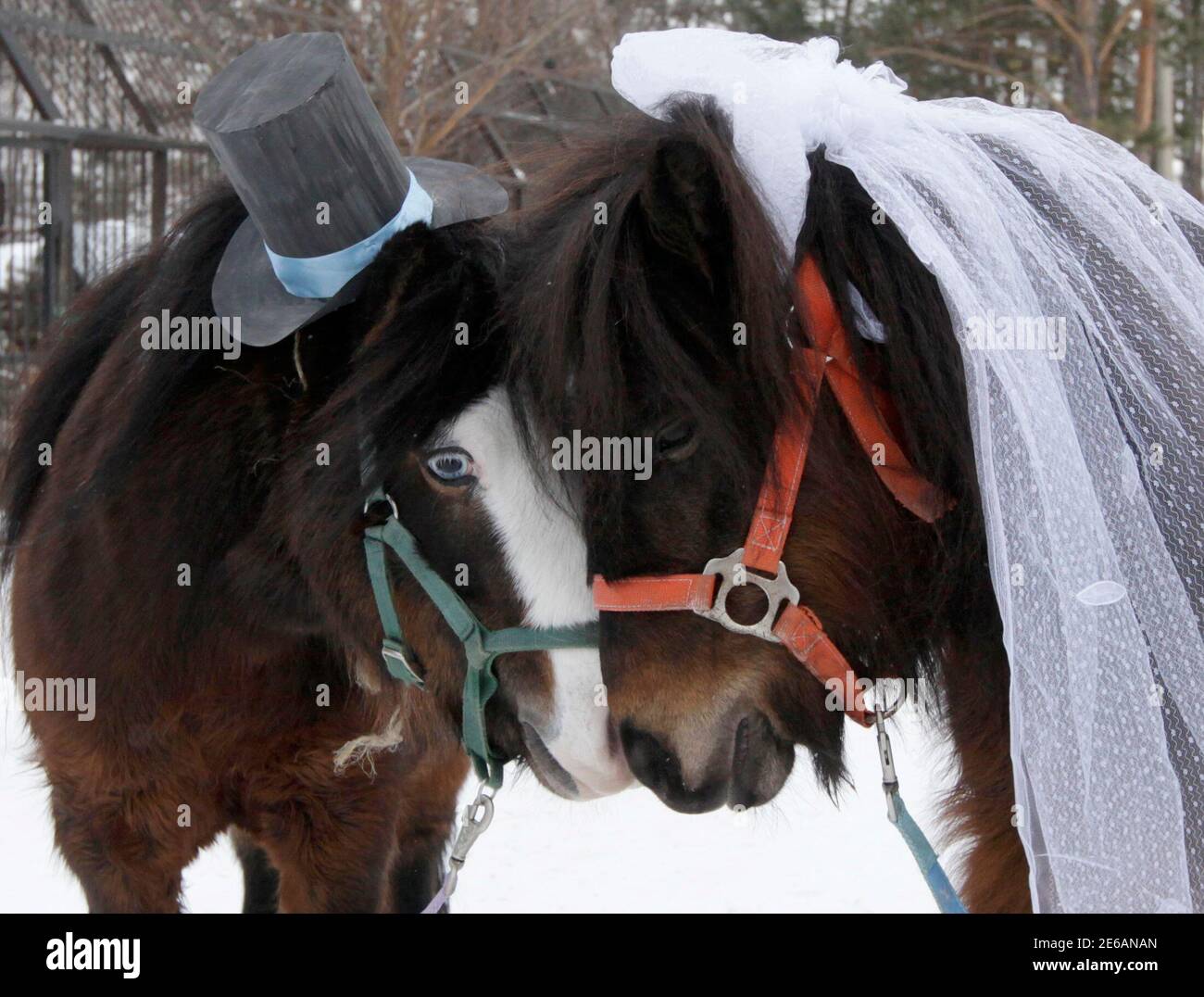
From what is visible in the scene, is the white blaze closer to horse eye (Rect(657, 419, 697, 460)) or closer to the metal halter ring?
horse eye (Rect(657, 419, 697, 460))

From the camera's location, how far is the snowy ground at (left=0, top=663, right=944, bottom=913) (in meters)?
3.86

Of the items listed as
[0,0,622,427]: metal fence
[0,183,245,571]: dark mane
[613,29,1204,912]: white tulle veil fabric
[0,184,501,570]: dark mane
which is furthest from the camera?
[0,0,622,427]: metal fence

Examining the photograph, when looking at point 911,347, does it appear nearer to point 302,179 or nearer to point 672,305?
point 672,305

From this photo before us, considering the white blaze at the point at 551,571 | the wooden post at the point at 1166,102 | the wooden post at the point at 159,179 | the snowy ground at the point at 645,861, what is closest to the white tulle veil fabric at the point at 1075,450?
the white blaze at the point at 551,571

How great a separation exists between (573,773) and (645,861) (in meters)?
2.42

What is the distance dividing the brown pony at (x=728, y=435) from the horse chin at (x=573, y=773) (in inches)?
4.8

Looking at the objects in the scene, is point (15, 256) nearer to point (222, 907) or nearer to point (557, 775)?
point (222, 907)

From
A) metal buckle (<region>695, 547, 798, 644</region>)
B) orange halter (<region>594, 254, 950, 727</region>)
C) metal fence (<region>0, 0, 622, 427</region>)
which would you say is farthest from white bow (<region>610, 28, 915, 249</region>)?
metal fence (<region>0, 0, 622, 427</region>)

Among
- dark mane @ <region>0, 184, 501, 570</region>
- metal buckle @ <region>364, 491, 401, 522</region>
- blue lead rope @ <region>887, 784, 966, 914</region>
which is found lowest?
blue lead rope @ <region>887, 784, 966, 914</region>

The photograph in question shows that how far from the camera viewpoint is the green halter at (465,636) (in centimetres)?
186

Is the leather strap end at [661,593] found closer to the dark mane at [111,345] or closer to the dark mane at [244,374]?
the dark mane at [244,374]

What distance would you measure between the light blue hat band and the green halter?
14.6 inches

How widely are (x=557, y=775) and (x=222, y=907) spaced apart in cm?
235
